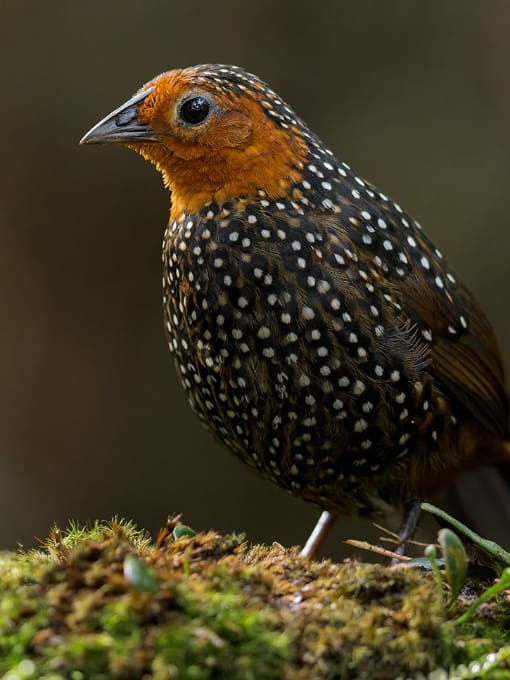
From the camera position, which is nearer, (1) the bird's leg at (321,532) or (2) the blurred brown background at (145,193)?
(1) the bird's leg at (321,532)

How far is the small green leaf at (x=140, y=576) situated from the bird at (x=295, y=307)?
133cm

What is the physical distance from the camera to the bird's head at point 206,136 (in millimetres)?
2975

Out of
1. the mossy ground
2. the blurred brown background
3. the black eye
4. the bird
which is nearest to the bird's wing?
the bird

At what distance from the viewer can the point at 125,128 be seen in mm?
3025

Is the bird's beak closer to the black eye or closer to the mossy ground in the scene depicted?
the black eye

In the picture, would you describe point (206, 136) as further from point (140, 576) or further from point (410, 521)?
point (140, 576)

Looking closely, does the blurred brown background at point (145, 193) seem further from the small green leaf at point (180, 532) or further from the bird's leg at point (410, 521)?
the small green leaf at point (180, 532)

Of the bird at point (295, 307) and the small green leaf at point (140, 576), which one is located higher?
the bird at point (295, 307)

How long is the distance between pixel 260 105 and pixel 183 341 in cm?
88

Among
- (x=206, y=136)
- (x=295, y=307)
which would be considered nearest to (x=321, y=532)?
(x=295, y=307)

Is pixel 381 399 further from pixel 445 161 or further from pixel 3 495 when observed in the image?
pixel 3 495

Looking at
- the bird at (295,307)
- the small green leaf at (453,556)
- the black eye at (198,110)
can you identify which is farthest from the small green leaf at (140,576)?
the black eye at (198,110)

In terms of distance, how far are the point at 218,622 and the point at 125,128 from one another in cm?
198

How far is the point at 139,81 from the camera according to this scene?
19.7 feet
